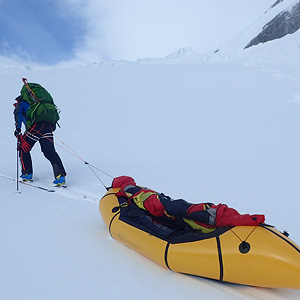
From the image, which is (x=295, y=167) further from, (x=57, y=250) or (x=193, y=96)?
(x=193, y=96)

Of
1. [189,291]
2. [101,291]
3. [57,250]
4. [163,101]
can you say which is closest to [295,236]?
[189,291]

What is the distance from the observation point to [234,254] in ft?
6.23

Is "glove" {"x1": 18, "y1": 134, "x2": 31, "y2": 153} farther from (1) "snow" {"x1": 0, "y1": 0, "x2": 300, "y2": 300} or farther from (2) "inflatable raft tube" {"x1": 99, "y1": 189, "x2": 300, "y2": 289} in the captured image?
(2) "inflatable raft tube" {"x1": 99, "y1": 189, "x2": 300, "y2": 289}

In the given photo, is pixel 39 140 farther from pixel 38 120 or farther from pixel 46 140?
pixel 38 120

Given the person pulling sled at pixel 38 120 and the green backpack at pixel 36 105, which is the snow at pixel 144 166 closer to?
the person pulling sled at pixel 38 120

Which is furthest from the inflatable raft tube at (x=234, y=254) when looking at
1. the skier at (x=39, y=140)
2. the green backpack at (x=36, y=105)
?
the green backpack at (x=36, y=105)

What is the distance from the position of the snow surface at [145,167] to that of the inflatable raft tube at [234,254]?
105 millimetres

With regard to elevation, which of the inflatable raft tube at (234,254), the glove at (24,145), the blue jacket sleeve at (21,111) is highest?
the blue jacket sleeve at (21,111)

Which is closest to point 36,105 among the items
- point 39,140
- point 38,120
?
point 38,120

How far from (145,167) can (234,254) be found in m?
3.59

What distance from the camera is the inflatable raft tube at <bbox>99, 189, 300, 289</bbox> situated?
5.92 ft

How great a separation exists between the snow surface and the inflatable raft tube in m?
0.11

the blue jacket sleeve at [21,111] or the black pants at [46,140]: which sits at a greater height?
the blue jacket sleeve at [21,111]

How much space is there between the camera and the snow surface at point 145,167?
1981 millimetres
